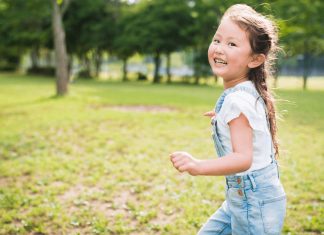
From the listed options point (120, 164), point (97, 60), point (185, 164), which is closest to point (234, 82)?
point (185, 164)

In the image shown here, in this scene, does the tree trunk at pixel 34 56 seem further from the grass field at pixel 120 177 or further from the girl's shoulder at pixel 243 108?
the girl's shoulder at pixel 243 108

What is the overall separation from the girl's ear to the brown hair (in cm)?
2

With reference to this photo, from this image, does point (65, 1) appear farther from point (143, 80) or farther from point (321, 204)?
point (143, 80)

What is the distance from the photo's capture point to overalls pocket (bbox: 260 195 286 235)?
2066 mm

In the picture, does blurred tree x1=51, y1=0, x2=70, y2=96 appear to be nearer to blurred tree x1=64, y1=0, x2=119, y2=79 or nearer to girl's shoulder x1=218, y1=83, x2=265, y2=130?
girl's shoulder x1=218, y1=83, x2=265, y2=130

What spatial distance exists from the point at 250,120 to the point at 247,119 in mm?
18

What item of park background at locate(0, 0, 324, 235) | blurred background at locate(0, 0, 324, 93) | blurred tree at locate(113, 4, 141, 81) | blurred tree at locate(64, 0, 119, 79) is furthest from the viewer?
blurred tree at locate(64, 0, 119, 79)

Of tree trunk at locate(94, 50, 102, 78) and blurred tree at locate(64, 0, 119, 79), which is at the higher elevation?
blurred tree at locate(64, 0, 119, 79)

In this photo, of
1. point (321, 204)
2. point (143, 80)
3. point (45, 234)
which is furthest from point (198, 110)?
point (143, 80)

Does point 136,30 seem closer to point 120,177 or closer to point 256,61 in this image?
point 120,177

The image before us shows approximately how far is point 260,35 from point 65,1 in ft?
52.1

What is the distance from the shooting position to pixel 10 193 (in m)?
5.15

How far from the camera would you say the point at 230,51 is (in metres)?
2.08

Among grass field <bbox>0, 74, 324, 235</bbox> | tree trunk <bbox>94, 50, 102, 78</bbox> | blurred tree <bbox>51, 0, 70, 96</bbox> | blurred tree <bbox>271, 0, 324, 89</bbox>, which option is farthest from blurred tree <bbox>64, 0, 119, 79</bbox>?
grass field <bbox>0, 74, 324, 235</bbox>
